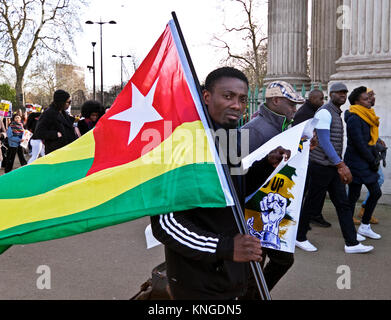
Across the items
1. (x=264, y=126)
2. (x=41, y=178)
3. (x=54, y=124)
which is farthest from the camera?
(x=54, y=124)

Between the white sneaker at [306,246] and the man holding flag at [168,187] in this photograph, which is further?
the white sneaker at [306,246]

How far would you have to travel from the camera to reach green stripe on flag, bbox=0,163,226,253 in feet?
7.14

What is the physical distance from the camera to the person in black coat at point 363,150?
19.9 ft

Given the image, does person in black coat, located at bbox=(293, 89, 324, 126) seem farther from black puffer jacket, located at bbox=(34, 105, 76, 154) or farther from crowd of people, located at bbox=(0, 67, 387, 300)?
black puffer jacket, located at bbox=(34, 105, 76, 154)

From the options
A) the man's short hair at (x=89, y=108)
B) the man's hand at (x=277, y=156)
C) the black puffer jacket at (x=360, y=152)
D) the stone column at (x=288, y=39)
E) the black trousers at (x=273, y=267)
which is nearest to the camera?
the man's hand at (x=277, y=156)

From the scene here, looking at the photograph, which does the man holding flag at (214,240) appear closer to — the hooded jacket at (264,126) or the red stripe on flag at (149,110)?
the red stripe on flag at (149,110)

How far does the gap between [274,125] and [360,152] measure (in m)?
2.69

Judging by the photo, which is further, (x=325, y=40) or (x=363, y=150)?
(x=325, y=40)

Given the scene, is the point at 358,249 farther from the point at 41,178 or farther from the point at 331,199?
the point at 41,178

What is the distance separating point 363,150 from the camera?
19.9 ft

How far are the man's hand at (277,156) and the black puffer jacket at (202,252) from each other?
47 cm

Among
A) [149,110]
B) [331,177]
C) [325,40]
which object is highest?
[325,40]

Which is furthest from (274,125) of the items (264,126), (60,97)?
(60,97)

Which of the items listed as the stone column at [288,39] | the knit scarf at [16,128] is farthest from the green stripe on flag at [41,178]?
the knit scarf at [16,128]
